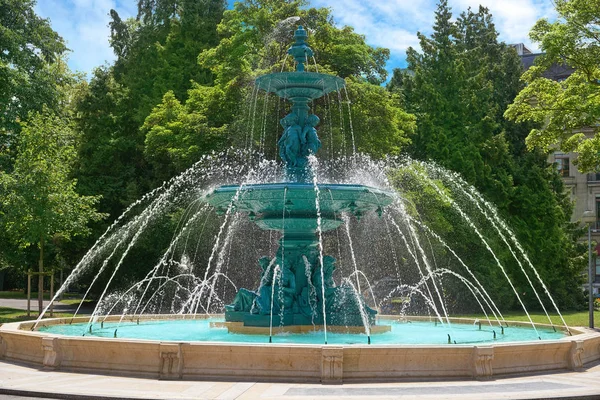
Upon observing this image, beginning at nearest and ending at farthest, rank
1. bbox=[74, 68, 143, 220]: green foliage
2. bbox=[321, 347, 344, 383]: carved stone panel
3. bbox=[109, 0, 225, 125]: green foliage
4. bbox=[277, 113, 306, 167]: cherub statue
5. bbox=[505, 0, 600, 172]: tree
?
bbox=[321, 347, 344, 383]: carved stone panel, bbox=[277, 113, 306, 167]: cherub statue, bbox=[505, 0, 600, 172]: tree, bbox=[74, 68, 143, 220]: green foliage, bbox=[109, 0, 225, 125]: green foliage

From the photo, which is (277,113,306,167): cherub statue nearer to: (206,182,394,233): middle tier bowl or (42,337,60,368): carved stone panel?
(206,182,394,233): middle tier bowl

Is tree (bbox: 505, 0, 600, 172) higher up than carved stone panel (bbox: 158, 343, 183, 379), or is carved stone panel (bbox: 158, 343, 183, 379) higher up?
tree (bbox: 505, 0, 600, 172)

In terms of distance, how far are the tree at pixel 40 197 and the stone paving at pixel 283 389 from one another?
16.7m

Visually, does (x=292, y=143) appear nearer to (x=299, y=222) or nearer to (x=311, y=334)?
(x=299, y=222)

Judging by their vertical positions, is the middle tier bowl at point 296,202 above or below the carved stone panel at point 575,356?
above

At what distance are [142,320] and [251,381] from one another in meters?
9.36

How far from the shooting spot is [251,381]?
9781mm

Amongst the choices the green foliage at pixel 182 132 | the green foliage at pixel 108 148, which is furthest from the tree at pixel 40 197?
the green foliage at pixel 108 148

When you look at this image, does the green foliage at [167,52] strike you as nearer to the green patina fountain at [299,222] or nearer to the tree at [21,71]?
the tree at [21,71]

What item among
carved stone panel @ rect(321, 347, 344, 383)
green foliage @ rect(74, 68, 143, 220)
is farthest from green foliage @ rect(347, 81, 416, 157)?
carved stone panel @ rect(321, 347, 344, 383)

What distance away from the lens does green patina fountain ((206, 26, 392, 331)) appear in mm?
14812

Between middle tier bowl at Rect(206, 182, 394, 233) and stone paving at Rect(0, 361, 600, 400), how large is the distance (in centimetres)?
545

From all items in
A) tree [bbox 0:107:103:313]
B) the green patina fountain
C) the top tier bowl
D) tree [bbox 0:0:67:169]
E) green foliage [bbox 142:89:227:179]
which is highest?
tree [bbox 0:0:67:169]

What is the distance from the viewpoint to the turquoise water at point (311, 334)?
43.0ft
